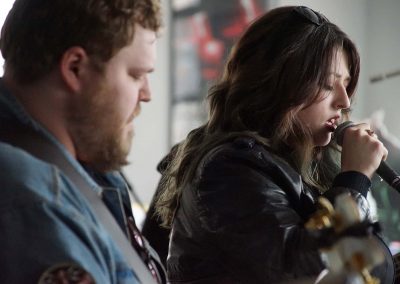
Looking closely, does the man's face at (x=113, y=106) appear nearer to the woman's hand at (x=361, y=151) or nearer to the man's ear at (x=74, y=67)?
the man's ear at (x=74, y=67)

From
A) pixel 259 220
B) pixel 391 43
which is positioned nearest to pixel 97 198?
pixel 259 220

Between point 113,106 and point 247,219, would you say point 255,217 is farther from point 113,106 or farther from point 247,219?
point 113,106

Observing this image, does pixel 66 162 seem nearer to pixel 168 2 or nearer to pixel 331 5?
pixel 331 5

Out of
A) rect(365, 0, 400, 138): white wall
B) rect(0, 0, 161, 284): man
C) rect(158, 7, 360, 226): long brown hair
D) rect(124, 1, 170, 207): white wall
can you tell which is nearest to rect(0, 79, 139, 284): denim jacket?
rect(0, 0, 161, 284): man

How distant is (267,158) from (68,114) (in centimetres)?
49

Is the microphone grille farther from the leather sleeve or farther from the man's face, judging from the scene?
the man's face

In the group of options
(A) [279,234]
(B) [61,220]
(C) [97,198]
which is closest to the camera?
(B) [61,220]

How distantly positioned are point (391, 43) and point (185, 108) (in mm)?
1396

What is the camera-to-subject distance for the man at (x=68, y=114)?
1.05m

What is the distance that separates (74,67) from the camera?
1157 mm

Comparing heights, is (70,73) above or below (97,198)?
above

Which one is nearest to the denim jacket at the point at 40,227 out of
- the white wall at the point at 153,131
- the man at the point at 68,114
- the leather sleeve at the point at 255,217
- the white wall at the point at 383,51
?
the man at the point at 68,114

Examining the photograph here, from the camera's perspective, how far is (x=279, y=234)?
1.41m

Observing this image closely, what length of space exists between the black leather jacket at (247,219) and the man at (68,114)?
313 millimetres
